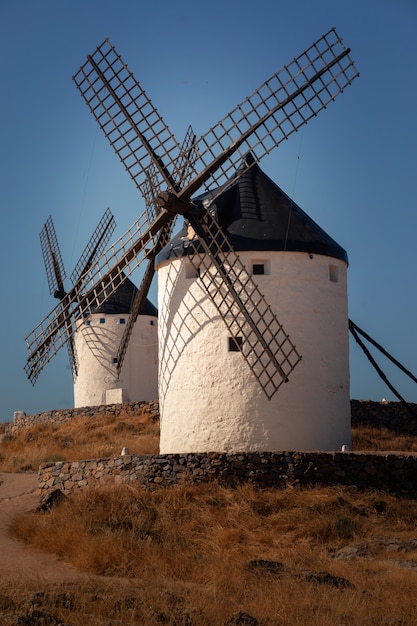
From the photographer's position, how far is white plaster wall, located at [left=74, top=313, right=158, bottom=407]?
109 ft

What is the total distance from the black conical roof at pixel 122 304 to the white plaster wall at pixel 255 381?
46.4ft

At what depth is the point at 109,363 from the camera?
33250 mm

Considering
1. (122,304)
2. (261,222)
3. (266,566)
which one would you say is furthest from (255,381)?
(122,304)

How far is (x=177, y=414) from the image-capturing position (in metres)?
19.3

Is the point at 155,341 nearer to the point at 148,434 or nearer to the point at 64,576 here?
the point at 148,434

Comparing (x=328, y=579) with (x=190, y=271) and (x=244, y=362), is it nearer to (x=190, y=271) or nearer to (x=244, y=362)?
(x=244, y=362)

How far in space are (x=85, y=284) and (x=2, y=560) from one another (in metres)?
9.66

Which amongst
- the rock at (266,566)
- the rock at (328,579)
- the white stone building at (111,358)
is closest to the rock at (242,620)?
the rock at (328,579)

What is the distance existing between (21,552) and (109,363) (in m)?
19.2

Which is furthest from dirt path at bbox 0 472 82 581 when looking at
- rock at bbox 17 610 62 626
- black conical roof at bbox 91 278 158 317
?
black conical roof at bbox 91 278 158 317

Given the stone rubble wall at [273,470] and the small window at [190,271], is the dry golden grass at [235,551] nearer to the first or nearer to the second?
the stone rubble wall at [273,470]

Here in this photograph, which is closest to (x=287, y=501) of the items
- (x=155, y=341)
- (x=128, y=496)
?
(x=128, y=496)

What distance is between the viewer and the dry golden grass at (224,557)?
32.8ft

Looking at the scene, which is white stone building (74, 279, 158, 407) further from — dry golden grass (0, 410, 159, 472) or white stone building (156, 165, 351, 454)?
white stone building (156, 165, 351, 454)
